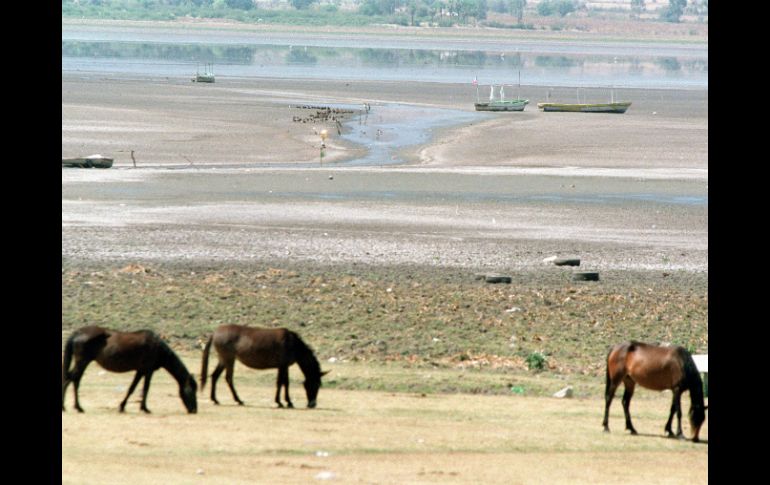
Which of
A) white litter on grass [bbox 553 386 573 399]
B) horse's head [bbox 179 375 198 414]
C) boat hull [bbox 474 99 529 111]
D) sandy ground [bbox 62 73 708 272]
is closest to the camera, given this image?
horse's head [bbox 179 375 198 414]

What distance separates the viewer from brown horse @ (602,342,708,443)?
12008 millimetres

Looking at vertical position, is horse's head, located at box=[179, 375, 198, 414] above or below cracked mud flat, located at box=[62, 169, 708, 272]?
below

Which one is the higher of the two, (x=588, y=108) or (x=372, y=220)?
(x=588, y=108)

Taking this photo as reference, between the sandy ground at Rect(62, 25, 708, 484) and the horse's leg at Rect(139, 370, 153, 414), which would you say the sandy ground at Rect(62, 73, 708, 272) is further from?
the horse's leg at Rect(139, 370, 153, 414)

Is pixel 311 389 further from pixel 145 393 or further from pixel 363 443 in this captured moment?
pixel 363 443

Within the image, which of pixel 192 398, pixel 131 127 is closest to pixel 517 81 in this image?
pixel 131 127

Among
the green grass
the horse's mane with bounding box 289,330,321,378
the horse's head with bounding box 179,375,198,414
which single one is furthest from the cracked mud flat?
the horse's head with bounding box 179,375,198,414

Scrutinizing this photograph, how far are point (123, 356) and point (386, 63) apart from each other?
11452cm

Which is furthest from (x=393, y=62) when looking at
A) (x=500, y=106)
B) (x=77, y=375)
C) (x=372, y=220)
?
(x=77, y=375)

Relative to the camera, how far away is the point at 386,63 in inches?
4916

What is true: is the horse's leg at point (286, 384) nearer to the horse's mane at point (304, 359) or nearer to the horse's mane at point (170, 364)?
the horse's mane at point (304, 359)

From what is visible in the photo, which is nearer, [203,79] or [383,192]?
[383,192]

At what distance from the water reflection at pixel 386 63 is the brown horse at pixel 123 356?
3033 inches

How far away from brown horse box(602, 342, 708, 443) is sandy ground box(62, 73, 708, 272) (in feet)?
40.7
